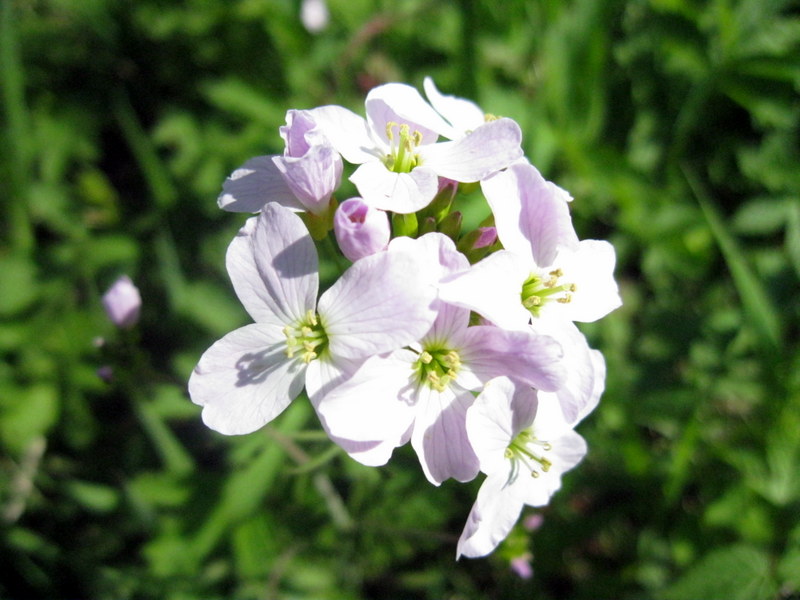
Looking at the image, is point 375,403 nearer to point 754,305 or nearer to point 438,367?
point 438,367

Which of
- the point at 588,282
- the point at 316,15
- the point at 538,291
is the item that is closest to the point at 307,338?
the point at 538,291

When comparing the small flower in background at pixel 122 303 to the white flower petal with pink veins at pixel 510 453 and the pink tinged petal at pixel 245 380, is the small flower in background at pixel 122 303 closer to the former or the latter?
the pink tinged petal at pixel 245 380

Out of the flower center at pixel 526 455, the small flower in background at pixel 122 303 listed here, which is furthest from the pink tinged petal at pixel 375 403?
the small flower in background at pixel 122 303

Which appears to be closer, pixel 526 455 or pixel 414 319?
pixel 414 319

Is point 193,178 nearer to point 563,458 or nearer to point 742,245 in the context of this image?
point 563,458

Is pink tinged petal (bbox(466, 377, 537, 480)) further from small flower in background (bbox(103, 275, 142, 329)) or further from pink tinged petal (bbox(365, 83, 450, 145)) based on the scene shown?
small flower in background (bbox(103, 275, 142, 329))

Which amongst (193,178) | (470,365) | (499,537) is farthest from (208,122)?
(499,537)

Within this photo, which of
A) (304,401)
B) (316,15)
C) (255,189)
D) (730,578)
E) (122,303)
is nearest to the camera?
(255,189)
